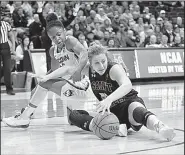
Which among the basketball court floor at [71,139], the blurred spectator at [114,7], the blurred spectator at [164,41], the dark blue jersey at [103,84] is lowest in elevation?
the basketball court floor at [71,139]

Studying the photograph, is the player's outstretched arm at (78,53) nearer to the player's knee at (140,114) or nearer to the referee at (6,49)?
the player's knee at (140,114)

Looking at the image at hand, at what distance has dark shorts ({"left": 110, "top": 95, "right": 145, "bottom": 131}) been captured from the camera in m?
5.08

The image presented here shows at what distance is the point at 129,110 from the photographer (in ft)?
16.5

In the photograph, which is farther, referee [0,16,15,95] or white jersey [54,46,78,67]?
referee [0,16,15,95]

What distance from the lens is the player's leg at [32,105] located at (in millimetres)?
5492

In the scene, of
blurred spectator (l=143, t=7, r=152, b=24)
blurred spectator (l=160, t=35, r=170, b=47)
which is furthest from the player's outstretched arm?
blurred spectator (l=143, t=7, r=152, b=24)

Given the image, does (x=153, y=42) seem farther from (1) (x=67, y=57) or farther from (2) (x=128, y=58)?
(1) (x=67, y=57)

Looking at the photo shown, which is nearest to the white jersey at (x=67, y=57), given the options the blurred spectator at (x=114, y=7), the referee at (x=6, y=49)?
the referee at (x=6, y=49)

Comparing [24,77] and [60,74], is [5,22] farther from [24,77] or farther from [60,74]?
[60,74]

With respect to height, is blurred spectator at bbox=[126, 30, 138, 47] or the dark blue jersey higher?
the dark blue jersey

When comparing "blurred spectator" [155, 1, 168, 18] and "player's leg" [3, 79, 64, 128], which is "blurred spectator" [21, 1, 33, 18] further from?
"player's leg" [3, 79, 64, 128]

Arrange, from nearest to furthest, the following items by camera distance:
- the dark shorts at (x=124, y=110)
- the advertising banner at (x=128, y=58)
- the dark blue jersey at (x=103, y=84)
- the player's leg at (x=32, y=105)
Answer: the dark blue jersey at (x=103, y=84) → the dark shorts at (x=124, y=110) → the player's leg at (x=32, y=105) → the advertising banner at (x=128, y=58)

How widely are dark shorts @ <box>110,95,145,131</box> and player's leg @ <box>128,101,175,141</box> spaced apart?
0.05 m

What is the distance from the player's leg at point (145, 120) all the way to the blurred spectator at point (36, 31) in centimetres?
763
